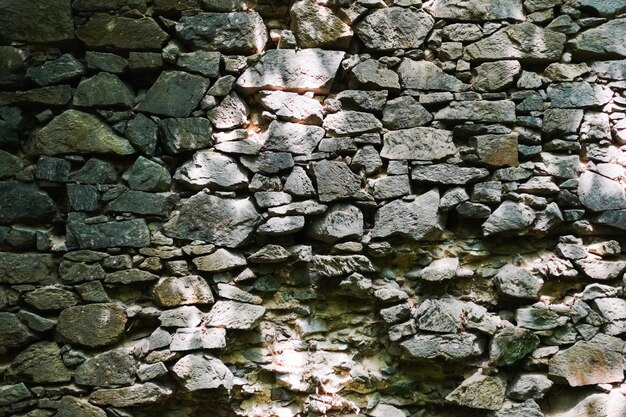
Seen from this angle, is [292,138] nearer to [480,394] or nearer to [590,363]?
[480,394]

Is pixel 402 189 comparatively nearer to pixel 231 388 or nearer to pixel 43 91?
pixel 231 388

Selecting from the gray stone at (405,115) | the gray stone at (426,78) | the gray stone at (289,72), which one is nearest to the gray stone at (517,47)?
the gray stone at (426,78)

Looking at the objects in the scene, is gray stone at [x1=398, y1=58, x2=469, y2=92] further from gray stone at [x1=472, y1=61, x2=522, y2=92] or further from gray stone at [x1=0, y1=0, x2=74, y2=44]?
gray stone at [x1=0, y1=0, x2=74, y2=44]

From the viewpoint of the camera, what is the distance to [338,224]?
2.93 meters

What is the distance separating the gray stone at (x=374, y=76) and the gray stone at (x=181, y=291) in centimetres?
147

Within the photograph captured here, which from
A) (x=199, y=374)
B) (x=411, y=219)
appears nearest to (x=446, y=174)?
(x=411, y=219)

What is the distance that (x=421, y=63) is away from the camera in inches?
121

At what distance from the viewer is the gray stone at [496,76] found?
3.06 m

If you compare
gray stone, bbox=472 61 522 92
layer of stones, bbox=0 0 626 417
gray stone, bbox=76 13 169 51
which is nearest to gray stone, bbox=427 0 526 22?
layer of stones, bbox=0 0 626 417

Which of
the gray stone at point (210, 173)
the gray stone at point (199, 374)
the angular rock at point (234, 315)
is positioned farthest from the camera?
the gray stone at point (210, 173)

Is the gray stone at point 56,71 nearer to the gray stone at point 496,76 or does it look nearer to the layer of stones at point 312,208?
the layer of stones at point 312,208

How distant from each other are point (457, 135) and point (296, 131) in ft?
3.14

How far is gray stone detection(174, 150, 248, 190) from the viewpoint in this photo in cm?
294

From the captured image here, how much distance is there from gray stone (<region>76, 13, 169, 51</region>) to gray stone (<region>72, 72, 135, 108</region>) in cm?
20
